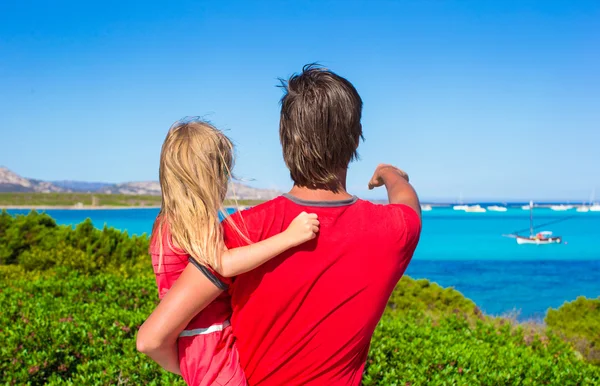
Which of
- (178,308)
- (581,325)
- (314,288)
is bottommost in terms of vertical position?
(581,325)

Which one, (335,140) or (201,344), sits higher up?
(335,140)

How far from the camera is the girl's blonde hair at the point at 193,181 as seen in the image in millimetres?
1782

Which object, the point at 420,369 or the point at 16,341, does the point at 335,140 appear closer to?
the point at 420,369

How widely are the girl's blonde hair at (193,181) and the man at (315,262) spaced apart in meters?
0.11

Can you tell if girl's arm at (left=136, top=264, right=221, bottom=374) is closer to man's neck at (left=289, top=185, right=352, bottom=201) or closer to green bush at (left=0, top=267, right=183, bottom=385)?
man's neck at (left=289, top=185, right=352, bottom=201)

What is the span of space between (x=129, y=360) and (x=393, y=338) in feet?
7.01

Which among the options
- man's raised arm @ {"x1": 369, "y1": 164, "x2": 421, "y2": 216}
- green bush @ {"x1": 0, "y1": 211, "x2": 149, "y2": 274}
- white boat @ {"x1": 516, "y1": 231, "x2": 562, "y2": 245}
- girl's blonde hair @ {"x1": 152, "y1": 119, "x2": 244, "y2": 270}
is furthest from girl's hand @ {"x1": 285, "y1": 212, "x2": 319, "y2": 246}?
white boat @ {"x1": 516, "y1": 231, "x2": 562, "y2": 245}

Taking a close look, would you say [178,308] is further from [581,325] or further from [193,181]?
[581,325]

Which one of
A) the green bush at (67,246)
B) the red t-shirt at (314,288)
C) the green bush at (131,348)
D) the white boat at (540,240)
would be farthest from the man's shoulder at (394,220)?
the white boat at (540,240)

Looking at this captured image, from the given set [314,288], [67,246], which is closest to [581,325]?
[67,246]

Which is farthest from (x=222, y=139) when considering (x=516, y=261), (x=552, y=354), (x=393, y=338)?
(x=516, y=261)

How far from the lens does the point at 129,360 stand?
3951 millimetres

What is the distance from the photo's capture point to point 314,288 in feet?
5.62

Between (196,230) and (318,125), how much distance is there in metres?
0.52
